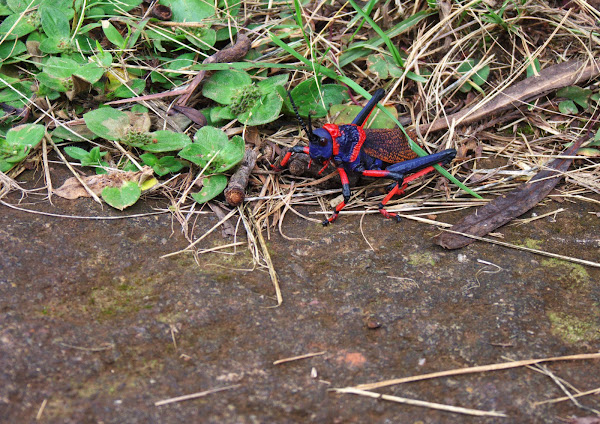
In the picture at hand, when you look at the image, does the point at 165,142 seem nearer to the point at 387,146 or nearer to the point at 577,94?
the point at 387,146

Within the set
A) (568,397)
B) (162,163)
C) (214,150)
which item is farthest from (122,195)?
(568,397)

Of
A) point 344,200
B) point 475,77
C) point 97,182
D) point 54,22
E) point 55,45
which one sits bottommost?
point 344,200

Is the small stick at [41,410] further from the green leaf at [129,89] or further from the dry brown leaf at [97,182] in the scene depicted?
the green leaf at [129,89]

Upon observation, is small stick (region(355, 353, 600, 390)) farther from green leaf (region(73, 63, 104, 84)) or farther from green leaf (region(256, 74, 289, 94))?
green leaf (region(73, 63, 104, 84))

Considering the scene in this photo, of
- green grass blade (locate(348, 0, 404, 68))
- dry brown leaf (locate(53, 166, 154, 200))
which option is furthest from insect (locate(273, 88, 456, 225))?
dry brown leaf (locate(53, 166, 154, 200))

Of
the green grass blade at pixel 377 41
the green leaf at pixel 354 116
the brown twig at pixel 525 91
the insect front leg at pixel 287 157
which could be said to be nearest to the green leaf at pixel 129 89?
the insect front leg at pixel 287 157
